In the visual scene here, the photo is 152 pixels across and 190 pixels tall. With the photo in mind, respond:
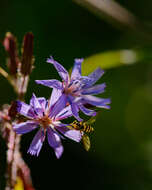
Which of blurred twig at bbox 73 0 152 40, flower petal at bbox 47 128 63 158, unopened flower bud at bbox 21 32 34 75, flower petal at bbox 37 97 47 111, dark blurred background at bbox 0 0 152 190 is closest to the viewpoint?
flower petal at bbox 47 128 63 158

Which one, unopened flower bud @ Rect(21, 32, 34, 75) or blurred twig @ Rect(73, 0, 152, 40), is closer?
unopened flower bud @ Rect(21, 32, 34, 75)

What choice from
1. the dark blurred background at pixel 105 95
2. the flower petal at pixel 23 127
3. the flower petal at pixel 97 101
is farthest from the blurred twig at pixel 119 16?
the flower petal at pixel 23 127

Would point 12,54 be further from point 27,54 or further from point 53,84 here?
point 53,84

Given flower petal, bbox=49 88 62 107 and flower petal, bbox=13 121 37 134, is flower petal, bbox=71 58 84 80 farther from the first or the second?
flower petal, bbox=13 121 37 134

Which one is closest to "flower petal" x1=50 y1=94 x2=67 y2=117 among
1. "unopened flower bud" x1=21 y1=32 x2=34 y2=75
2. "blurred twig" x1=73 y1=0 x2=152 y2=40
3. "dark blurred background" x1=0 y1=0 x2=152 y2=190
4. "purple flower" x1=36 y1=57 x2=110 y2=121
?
"purple flower" x1=36 y1=57 x2=110 y2=121

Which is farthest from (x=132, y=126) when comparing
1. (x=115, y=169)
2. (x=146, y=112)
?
(x=115, y=169)

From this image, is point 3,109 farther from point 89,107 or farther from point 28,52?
point 89,107
